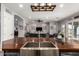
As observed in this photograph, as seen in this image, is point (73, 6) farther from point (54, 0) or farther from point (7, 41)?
point (7, 41)

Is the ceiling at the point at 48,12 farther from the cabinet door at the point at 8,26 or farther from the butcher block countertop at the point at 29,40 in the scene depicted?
the butcher block countertop at the point at 29,40

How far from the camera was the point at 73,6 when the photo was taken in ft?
5.05

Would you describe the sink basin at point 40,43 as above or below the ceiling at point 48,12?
below

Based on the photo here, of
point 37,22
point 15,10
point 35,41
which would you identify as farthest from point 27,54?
point 15,10

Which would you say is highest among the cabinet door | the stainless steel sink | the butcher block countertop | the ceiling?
the ceiling

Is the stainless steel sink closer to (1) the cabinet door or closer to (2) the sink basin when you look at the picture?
(2) the sink basin

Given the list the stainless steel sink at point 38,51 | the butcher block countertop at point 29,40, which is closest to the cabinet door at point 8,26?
the butcher block countertop at point 29,40

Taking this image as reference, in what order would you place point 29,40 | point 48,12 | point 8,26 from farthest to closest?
point 29,40
point 48,12
point 8,26

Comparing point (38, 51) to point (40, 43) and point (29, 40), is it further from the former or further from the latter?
point (29, 40)

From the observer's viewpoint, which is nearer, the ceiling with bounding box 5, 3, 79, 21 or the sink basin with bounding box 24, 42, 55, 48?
the ceiling with bounding box 5, 3, 79, 21

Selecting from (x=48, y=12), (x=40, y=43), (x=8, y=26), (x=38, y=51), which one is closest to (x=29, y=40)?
(x=40, y=43)

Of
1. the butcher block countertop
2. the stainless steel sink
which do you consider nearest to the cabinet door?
the butcher block countertop

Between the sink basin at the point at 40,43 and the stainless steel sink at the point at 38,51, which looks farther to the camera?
the sink basin at the point at 40,43

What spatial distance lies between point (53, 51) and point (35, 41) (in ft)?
1.23
